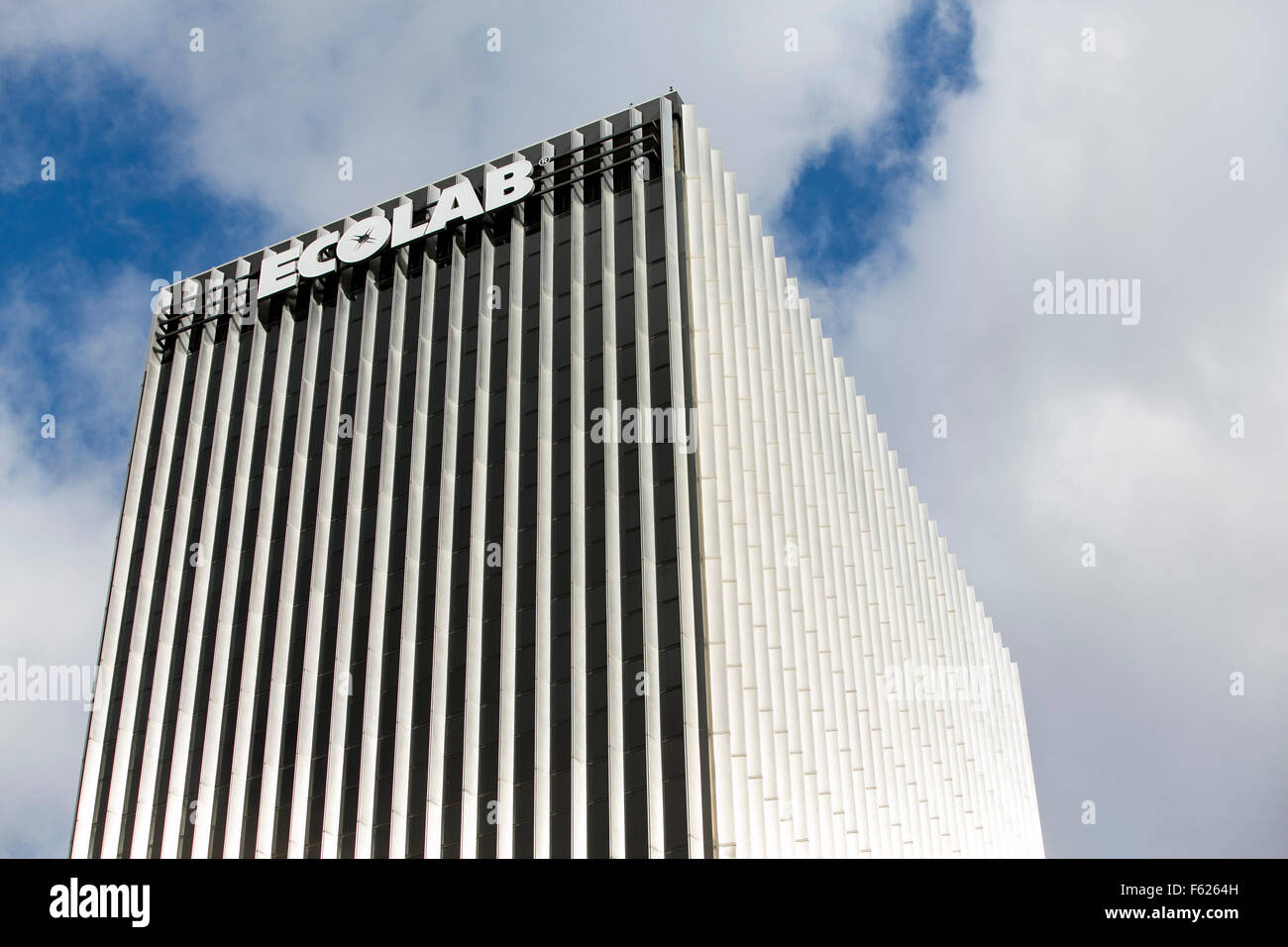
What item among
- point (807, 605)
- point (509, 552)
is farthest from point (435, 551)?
point (807, 605)

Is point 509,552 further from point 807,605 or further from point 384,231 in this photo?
point 384,231

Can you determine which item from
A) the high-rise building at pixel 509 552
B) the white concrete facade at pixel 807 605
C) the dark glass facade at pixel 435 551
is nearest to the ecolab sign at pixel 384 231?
the high-rise building at pixel 509 552

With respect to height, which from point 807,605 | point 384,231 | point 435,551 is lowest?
point 807,605

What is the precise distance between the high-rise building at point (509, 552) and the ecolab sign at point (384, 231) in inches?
7.5

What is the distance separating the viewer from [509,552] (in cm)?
5753

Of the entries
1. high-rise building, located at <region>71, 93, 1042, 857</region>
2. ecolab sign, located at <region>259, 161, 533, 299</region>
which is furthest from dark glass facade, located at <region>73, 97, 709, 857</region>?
ecolab sign, located at <region>259, 161, 533, 299</region>

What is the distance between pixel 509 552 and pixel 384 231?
888 inches

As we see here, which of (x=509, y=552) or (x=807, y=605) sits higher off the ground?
(x=509, y=552)

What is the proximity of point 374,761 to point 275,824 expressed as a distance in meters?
5.51

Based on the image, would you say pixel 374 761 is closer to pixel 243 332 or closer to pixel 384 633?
pixel 384 633

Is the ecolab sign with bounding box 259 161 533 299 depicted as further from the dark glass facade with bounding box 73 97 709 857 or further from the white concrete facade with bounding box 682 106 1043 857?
the white concrete facade with bounding box 682 106 1043 857

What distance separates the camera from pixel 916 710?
81188 mm

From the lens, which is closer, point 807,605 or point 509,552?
point 509,552
